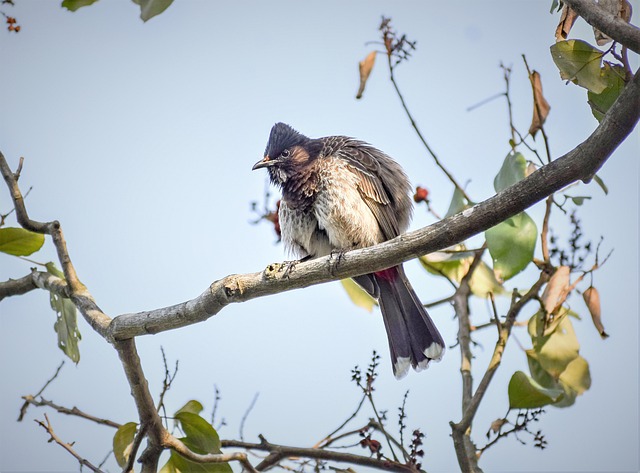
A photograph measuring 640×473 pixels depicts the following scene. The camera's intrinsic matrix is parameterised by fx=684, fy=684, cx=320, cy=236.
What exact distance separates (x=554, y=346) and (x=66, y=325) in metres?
2.61

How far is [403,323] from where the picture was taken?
13.9ft

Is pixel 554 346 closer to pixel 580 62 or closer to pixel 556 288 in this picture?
pixel 556 288

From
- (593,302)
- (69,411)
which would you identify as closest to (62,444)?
(69,411)

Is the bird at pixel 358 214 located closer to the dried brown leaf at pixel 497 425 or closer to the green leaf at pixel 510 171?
the dried brown leaf at pixel 497 425

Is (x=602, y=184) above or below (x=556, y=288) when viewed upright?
above

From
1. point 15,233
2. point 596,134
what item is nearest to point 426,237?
point 596,134

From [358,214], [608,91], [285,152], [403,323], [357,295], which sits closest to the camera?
[608,91]

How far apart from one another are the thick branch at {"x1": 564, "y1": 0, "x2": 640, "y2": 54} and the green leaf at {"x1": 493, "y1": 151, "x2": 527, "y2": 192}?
102 centimetres

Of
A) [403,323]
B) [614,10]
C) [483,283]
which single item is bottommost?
[403,323]

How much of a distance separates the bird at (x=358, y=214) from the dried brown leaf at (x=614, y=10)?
6.23ft

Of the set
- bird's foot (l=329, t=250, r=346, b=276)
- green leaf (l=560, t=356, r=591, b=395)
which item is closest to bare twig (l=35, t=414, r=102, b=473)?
bird's foot (l=329, t=250, r=346, b=276)

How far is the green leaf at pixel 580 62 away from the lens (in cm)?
252

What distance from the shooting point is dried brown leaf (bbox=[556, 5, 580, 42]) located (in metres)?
2.59

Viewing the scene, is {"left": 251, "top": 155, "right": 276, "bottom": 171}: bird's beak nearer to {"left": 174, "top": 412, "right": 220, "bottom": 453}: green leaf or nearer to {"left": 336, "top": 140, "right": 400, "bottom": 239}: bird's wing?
{"left": 336, "top": 140, "right": 400, "bottom": 239}: bird's wing
